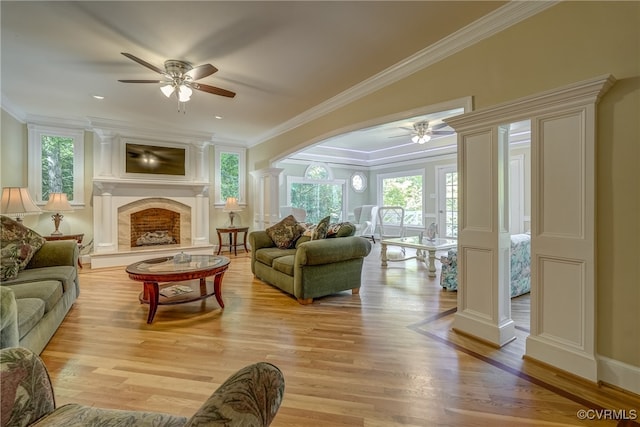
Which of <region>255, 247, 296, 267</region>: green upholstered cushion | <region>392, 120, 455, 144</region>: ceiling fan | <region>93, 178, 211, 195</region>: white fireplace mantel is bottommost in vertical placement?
<region>255, 247, 296, 267</region>: green upholstered cushion

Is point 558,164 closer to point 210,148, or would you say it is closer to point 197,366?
point 197,366

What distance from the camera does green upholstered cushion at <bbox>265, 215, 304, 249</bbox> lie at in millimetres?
4113

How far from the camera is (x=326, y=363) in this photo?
207 centimetres

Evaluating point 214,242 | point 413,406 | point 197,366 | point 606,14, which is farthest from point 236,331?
point 214,242

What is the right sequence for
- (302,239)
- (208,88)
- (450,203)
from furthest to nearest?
1. (450,203)
2. (302,239)
3. (208,88)

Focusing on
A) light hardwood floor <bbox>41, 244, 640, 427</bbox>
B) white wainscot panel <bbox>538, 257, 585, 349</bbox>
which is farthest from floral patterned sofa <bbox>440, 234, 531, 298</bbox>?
white wainscot panel <bbox>538, 257, 585, 349</bbox>

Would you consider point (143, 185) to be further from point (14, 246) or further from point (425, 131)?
point (425, 131)

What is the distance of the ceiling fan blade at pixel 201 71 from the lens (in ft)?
8.81

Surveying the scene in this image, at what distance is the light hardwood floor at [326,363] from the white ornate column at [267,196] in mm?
2924

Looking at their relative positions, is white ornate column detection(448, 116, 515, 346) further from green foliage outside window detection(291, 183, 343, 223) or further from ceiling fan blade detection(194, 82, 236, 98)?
green foliage outside window detection(291, 183, 343, 223)

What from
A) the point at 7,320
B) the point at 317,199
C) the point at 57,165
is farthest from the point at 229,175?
the point at 7,320

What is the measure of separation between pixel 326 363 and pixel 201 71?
283 cm

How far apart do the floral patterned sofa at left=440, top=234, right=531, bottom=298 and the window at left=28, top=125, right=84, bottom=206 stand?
20.7ft

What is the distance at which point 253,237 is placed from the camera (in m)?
4.20
